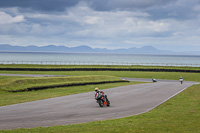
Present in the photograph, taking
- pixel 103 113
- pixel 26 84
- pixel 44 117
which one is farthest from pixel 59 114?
pixel 26 84

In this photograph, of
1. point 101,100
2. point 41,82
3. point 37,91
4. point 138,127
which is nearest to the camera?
point 138,127

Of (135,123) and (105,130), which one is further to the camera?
(135,123)

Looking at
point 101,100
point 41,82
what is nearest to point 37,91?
point 41,82

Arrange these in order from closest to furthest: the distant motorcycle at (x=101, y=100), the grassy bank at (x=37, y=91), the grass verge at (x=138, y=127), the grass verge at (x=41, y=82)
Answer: the grass verge at (x=138, y=127) < the distant motorcycle at (x=101, y=100) < the grassy bank at (x=37, y=91) < the grass verge at (x=41, y=82)

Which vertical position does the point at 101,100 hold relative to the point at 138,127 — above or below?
above

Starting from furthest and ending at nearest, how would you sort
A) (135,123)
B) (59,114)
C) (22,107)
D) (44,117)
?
(22,107) < (59,114) < (44,117) < (135,123)

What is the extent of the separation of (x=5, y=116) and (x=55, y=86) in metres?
23.2

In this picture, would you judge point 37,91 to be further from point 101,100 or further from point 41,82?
point 101,100

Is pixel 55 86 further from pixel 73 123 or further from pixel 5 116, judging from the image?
pixel 73 123

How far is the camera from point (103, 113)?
2136 cm

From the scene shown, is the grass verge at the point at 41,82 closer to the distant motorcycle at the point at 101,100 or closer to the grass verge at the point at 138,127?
the distant motorcycle at the point at 101,100

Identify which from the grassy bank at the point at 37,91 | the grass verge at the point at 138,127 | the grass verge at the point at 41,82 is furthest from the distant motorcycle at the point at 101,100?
the grass verge at the point at 41,82

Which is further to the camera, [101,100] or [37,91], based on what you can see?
[37,91]

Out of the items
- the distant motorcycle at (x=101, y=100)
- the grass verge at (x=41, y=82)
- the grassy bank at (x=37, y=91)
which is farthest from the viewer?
the grass verge at (x=41, y=82)
